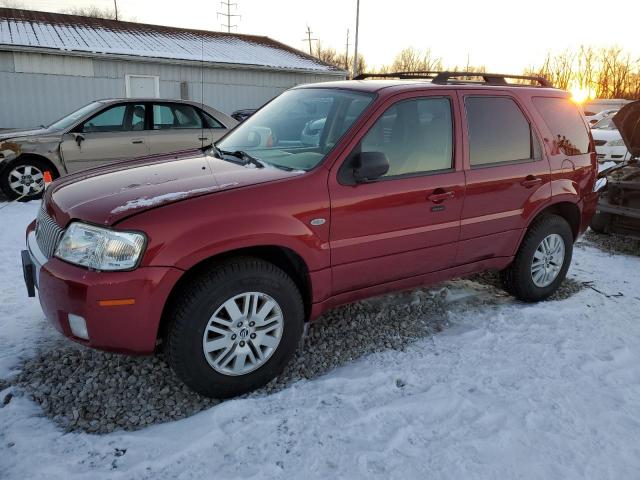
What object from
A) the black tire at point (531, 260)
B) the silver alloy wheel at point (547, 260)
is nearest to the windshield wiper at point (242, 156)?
the black tire at point (531, 260)

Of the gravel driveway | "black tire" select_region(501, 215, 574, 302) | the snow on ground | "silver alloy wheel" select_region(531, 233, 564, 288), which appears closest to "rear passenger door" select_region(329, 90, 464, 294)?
the gravel driveway

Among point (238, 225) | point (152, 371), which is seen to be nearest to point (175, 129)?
point (152, 371)

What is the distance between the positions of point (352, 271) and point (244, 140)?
4.57ft

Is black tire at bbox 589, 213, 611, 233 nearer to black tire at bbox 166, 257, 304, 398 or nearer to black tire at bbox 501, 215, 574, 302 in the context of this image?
black tire at bbox 501, 215, 574, 302

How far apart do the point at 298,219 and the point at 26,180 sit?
6495mm

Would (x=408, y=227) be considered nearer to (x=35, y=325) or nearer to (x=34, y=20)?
(x=35, y=325)

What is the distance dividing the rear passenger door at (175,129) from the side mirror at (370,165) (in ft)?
19.6

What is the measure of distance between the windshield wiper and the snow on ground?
145cm

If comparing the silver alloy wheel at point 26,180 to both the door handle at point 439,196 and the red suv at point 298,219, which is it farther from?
the door handle at point 439,196

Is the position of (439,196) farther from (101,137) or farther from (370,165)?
(101,137)

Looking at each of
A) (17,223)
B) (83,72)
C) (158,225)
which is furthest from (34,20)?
(158,225)

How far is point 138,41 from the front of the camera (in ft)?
60.2

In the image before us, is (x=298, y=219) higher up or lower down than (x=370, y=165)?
lower down

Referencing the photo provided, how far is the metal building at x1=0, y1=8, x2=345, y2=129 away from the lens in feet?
49.5
